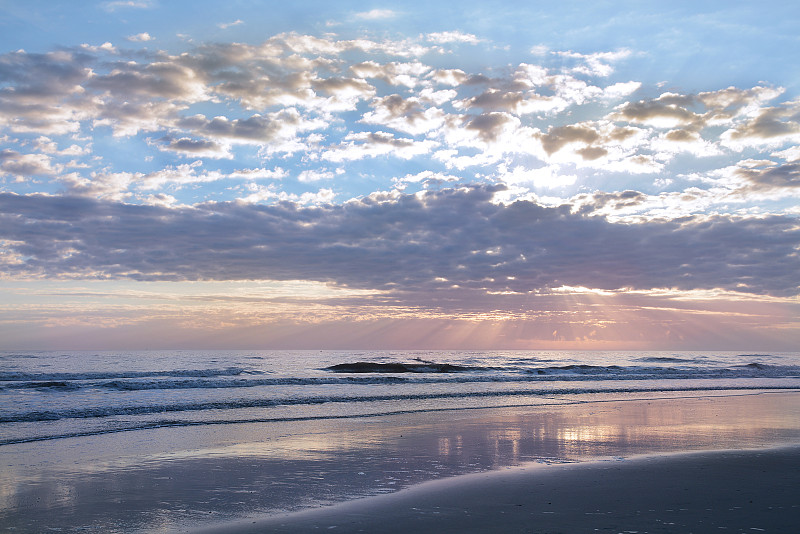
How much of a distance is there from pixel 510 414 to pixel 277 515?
591 inches

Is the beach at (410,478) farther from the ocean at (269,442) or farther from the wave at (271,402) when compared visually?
the wave at (271,402)

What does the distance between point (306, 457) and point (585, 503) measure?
677cm

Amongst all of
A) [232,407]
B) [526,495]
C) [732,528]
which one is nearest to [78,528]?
[526,495]

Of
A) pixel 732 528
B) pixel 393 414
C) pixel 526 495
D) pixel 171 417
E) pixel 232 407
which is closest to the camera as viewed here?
pixel 732 528

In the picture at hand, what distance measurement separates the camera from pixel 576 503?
345 inches

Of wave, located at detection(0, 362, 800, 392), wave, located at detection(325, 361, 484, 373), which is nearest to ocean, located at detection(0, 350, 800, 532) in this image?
wave, located at detection(0, 362, 800, 392)

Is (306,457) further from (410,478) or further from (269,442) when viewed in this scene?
(410,478)

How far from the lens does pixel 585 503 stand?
8.77 m

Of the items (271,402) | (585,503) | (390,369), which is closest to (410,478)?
(585,503)

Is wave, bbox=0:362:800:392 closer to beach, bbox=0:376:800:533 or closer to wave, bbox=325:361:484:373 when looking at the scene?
wave, bbox=325:361:484:373

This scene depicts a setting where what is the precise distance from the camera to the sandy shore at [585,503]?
7.58 metres

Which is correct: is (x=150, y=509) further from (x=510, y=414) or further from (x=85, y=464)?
(x=510, y=414)

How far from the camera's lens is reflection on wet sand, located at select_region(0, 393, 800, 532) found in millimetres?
8797

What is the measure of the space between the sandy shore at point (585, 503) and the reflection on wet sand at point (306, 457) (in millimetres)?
921
